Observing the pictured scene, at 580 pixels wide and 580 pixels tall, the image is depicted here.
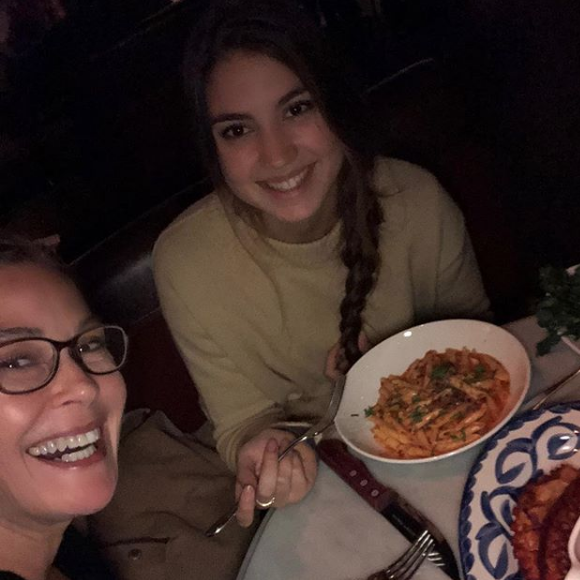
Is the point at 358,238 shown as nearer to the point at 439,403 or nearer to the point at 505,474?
the point at 439,403

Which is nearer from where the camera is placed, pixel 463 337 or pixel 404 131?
pixel 463 337

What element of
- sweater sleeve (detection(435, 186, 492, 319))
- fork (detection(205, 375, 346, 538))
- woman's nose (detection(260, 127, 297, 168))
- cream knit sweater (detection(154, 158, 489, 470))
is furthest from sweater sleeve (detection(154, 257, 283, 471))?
sweater sleeve (detection(435, 186, 492, 319))

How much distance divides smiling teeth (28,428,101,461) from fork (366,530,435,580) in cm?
49

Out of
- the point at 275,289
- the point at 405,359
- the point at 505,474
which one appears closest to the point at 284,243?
the point at 275,289

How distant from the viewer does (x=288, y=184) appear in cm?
147

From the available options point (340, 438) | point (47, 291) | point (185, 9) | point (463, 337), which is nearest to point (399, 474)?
point (340, 438)

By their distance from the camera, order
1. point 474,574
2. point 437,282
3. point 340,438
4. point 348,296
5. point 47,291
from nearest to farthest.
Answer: point 474,574 < point 47,291 < point 340,438 < point 348,296 < point 437,282

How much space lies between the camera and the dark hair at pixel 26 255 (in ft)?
3.89

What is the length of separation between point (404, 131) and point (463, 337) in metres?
0.75

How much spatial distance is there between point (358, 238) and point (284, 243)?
16 cm

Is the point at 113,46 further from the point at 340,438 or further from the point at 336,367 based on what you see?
the point at 340,438

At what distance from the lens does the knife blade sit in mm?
1031

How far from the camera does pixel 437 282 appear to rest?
5.59 ft

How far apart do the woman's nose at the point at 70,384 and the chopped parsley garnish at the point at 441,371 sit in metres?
0.59
